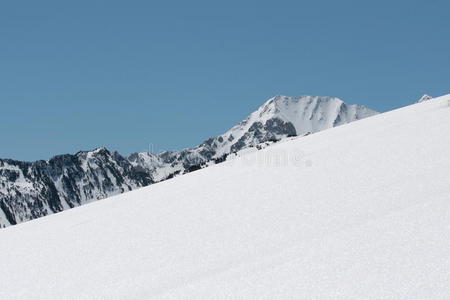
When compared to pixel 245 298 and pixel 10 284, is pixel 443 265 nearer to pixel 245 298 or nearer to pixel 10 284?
pixel 245 298

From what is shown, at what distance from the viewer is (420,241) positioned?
1072cm

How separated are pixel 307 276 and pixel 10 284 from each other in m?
7.92

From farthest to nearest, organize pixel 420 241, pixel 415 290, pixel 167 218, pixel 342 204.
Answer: pixel 167 218, pixel 342 204, pixel 420 241, pixel 415 290

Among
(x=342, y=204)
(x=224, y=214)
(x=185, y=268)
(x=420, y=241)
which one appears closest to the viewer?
(x=420, y=241)

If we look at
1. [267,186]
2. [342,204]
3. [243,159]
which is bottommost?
[342,204]

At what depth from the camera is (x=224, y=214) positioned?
16.0m

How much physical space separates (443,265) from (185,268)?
5.40 meters

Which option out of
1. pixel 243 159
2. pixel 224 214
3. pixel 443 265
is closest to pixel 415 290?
pixel 443 265

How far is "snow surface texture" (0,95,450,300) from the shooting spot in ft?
32.8

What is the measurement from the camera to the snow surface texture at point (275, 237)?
1000cm

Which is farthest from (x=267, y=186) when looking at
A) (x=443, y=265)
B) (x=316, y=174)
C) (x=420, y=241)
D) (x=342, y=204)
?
(x=443, y=265)

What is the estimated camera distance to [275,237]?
12898 millimetres

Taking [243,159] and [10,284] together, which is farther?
[243,159]

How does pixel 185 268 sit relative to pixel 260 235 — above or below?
below
